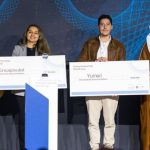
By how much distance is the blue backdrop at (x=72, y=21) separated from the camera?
193 inches

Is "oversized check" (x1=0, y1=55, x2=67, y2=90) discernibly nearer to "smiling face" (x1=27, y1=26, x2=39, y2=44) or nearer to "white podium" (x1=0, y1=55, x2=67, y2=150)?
"smiling face" (x1=27, y1=26, x2=39, y2=44)

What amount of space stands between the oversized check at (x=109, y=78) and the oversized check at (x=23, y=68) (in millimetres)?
108

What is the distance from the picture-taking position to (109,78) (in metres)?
4.01

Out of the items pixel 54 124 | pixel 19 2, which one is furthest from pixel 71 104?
pixel 54 124

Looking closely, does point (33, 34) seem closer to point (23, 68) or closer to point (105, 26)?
point (23, 68)

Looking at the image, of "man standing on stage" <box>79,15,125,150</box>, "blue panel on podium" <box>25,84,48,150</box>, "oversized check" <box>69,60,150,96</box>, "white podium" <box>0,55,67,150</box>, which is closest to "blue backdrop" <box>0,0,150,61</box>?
"man standing on stage" <box>79,15,125,150</box>

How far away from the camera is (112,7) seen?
491 cm

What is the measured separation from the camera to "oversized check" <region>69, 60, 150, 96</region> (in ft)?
13.1

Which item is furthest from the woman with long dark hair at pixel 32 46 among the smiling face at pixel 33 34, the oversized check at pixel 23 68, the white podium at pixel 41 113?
the white podium at pixel 41 113

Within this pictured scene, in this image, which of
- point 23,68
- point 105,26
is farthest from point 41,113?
point 105,26

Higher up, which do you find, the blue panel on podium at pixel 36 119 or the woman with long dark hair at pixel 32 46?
the woman with long dark hair at pixel 32 46

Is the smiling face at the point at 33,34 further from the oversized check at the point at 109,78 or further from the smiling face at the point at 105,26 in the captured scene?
the smiling face at the point at 105,26

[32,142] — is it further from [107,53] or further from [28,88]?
[107,53]

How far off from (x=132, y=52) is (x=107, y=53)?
0.79 m
